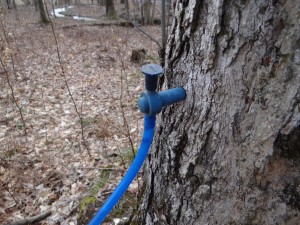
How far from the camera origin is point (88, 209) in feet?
7.02

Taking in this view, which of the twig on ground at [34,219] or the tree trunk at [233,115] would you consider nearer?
the tree trunk at [233,115]

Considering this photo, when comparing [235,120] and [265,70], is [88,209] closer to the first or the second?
[235,120]

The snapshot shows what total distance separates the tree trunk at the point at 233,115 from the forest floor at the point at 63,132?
0.97 metres

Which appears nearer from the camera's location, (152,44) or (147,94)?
(147,94)

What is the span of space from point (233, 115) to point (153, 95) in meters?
0.26

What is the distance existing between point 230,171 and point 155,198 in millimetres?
452

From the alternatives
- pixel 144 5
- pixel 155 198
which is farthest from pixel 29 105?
pixel 144 5

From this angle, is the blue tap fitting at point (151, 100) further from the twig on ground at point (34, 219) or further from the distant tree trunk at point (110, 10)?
the distant tree trunk at point (110, 10)

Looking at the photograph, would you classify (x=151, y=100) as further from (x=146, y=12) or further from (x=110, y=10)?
Answer: (x=110, y=10)

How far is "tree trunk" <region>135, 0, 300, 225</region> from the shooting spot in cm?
77

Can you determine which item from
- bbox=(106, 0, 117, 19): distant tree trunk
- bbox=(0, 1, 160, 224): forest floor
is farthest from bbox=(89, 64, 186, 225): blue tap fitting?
bbox=(106, 0, 117, 19): distant tree trunk

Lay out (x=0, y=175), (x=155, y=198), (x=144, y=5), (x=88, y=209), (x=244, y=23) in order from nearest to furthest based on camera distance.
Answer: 1. (x=244, y=23)
2. (x=155, y=198)
3. (x=88, y=209)
4. (x=0, y=175)
5. (x=144, y=5)

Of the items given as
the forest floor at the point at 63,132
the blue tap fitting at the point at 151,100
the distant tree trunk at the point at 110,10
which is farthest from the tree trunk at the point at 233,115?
the distant tree trunk at the point at 110,10

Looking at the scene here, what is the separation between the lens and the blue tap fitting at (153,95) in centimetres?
90
